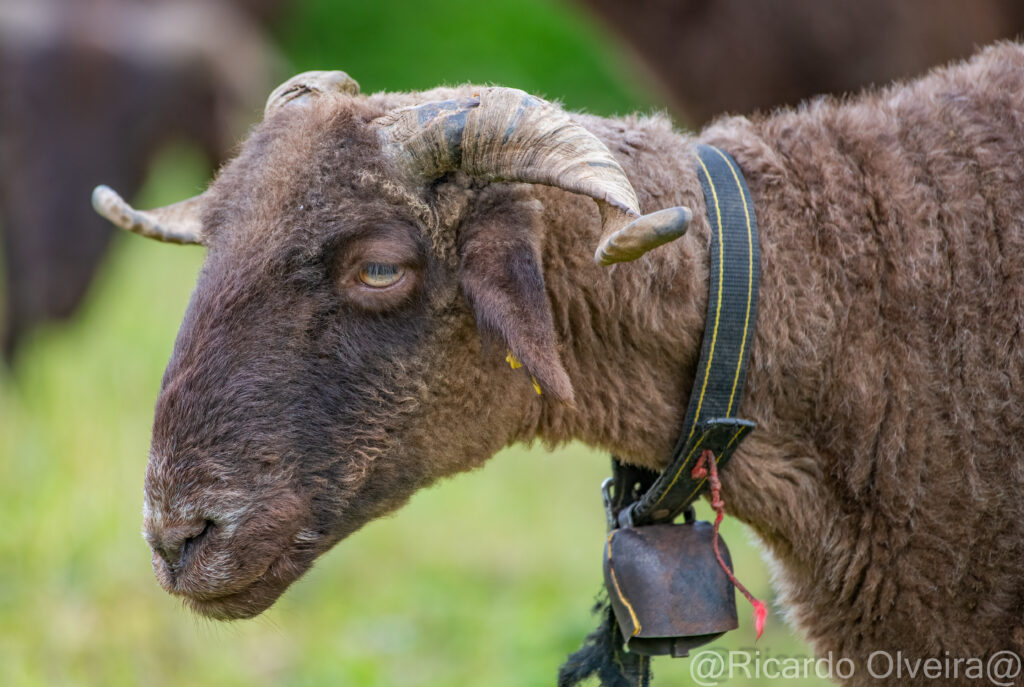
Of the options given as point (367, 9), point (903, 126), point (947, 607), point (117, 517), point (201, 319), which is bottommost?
point (947, 607)

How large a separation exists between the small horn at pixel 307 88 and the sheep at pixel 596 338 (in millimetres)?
15

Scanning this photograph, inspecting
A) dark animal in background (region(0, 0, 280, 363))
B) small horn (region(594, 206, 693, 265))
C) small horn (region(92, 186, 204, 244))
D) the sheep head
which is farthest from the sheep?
dark animal in background (region(0, 0, 280, 363))

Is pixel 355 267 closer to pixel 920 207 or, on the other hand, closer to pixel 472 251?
pixel 472 251

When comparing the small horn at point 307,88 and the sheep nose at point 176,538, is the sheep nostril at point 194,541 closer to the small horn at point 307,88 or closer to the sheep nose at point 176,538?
the sheep nose at point 176,538

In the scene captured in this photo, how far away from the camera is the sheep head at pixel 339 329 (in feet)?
10.1

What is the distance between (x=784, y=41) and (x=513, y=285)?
456 cm

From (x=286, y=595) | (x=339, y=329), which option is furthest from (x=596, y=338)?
(x=286, y=595)

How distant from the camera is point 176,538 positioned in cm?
312

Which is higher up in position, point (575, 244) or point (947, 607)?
point (575, 244)

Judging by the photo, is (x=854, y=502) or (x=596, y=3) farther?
(x=596, y=3)

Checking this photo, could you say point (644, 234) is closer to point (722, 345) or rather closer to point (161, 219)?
point (722, 345)

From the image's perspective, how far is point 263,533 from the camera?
3.13 meters

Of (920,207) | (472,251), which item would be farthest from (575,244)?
(920,207)

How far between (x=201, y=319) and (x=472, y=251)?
0.82 meters
